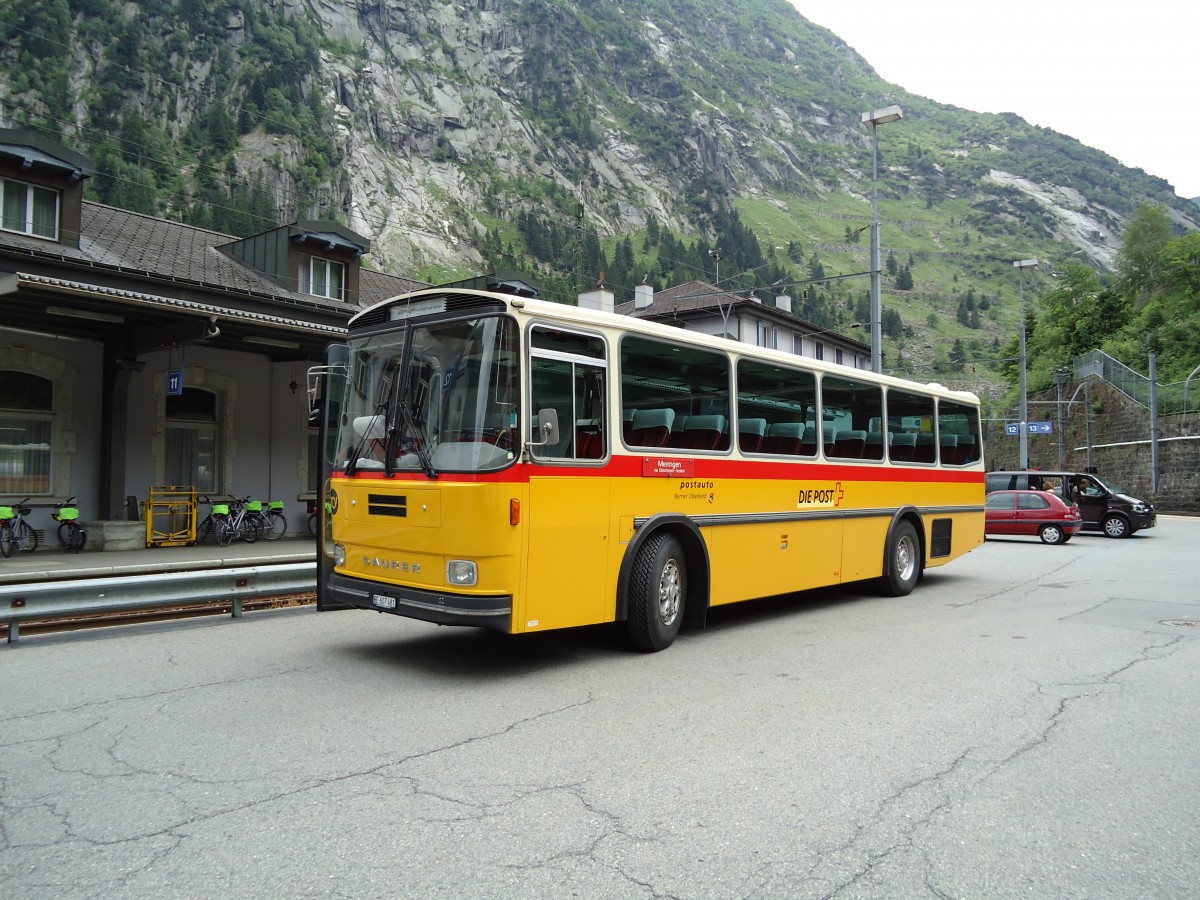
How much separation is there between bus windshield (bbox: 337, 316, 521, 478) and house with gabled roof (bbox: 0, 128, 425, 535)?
840 cm

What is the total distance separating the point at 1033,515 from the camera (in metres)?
23.1

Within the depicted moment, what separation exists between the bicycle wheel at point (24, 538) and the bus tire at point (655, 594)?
13.2 metres

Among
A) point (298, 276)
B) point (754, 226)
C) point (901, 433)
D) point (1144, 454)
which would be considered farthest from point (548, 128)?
point (901, 433)

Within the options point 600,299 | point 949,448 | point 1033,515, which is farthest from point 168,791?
point 600,299

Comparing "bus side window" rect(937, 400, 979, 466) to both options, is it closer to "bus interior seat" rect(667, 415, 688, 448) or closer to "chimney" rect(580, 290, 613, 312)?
"bus interior seat" rect(667, 415, 688, 448)

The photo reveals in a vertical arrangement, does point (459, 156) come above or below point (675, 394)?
above

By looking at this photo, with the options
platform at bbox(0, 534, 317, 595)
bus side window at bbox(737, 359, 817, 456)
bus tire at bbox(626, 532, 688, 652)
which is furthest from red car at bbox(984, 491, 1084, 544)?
bus tire at bbox(626, 532, 688, 652)

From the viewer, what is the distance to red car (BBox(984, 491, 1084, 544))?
22672 mm

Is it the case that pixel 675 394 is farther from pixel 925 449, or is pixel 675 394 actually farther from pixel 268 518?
pixel 268 518

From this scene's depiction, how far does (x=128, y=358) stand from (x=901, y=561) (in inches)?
563

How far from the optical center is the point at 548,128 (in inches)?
6412

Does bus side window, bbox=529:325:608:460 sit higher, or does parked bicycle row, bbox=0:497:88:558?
bus side window, bbox=529:325:608:460

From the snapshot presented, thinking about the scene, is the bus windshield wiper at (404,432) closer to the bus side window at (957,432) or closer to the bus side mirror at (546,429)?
the bus side mirror at (546,429)

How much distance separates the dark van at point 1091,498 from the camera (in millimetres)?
24266
